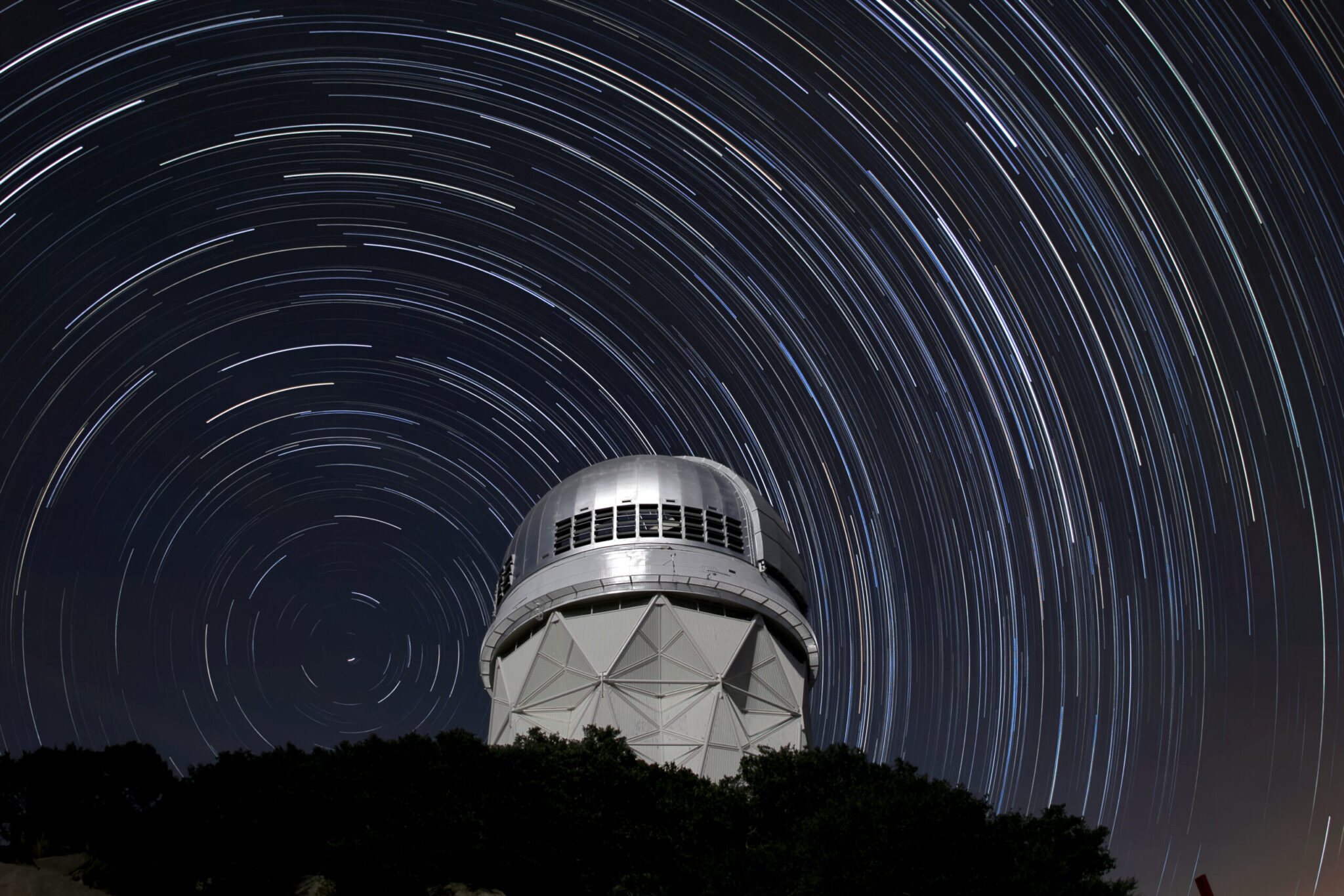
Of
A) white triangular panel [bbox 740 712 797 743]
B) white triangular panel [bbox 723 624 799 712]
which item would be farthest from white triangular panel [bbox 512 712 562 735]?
white triangular panel [bbox 740 712 797 743]

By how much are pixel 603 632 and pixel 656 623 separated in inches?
63.0

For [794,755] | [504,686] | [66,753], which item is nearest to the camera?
[66,753]

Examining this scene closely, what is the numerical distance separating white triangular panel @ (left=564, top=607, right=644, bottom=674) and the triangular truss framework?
0.09ft

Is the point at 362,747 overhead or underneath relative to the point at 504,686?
underneath

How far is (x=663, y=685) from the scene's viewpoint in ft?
87.2

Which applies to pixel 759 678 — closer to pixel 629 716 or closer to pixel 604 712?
pixel 629 716

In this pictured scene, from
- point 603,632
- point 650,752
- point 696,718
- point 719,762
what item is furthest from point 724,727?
point 603,632

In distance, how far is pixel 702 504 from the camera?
100 ft

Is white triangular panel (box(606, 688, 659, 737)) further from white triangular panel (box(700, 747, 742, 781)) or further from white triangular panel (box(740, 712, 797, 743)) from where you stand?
white triangular panel (box(740, 712, 797, 743))

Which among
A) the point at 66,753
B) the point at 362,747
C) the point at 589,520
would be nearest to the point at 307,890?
the point at 362,747

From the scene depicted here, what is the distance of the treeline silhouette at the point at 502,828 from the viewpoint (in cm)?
1544

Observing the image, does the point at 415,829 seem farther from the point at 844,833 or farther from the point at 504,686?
the point at 504,686

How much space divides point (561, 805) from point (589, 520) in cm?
1270

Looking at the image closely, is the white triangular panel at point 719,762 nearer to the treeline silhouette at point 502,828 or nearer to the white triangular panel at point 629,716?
the white triangular panel at point 629,716
